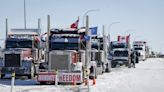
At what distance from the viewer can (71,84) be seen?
95.2 ft

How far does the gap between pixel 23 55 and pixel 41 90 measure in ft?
28.9


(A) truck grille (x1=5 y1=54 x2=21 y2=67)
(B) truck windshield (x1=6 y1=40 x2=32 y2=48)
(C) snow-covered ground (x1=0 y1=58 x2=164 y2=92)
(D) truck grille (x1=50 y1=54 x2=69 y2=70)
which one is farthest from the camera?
(B) truck windshield (x1=6 y1=40 x2=32 y2=48)

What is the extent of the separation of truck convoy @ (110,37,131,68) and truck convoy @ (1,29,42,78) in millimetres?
23504

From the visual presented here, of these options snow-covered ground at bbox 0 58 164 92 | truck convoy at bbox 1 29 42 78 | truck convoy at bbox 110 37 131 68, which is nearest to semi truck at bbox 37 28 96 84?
snow-covered ground at bbox 0 58 164 92

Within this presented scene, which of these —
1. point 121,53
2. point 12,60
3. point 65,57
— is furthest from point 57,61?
point 121,53

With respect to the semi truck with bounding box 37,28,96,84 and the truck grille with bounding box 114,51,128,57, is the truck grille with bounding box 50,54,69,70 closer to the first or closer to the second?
the semi truck with bounding box 37,28,96,84

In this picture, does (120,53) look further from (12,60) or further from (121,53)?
(12,60)

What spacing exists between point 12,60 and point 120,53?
2802 centimetres

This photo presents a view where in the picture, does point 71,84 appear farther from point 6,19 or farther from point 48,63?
point 6,19

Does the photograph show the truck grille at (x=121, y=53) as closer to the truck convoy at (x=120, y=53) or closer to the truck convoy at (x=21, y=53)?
the truck convoy at (x=120, y=53)

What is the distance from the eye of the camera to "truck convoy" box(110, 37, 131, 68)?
5878 cm

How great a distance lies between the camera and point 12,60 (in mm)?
32625

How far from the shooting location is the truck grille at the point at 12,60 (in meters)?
32.4

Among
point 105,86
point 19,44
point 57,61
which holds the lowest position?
point 105,86
